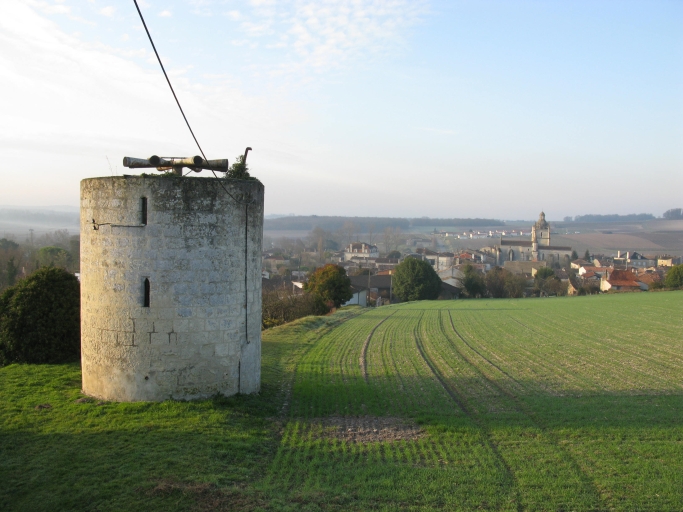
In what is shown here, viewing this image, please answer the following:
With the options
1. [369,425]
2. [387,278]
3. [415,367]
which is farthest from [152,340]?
[387,278]

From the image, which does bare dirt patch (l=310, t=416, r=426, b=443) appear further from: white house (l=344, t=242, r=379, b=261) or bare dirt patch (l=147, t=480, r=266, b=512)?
white house (l=344, t=242, r=379, b=261)

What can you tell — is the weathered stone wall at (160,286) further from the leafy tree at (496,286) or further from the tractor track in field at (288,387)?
the leafy tree at (496,286)

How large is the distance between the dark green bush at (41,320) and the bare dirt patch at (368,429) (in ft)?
26.1

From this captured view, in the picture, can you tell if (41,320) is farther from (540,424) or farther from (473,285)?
(473,285)

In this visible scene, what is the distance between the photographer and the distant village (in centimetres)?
7050

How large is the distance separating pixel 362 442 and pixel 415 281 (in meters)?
53.7

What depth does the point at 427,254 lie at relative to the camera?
139625 millimetres

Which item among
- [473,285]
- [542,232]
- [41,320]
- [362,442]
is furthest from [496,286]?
[542,232]

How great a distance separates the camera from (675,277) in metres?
62.7

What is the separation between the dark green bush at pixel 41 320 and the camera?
14734mm

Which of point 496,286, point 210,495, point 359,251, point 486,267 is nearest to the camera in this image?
point 210,495

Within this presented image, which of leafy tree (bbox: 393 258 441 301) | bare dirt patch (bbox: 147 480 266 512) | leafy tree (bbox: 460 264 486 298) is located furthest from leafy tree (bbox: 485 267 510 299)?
bare dirt patch (bbox: 147 480 266 512)

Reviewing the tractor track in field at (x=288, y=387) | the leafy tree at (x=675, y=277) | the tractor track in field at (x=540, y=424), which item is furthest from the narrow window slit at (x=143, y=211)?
the leafy tree at (x=675, y=277)

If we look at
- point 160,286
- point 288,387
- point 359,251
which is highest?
point 160,286
